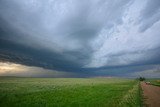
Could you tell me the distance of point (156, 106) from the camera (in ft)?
74.3

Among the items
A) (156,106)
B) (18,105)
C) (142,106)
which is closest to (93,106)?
(142,106)

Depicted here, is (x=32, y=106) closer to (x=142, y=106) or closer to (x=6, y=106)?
(x=6, y=106)

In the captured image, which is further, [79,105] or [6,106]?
[79,105]

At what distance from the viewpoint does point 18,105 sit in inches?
943

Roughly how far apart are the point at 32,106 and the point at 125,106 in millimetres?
11735

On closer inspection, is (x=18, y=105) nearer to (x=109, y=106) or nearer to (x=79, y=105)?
(x=79, y=105)

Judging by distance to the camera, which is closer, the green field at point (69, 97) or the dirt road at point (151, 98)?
the dirt road at point (151, 98)

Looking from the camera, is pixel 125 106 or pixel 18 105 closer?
pixel 125 106

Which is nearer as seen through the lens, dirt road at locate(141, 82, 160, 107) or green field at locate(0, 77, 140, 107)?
dirt road at locate(141, 82, 160, 107)

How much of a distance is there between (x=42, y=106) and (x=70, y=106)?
3637 mm

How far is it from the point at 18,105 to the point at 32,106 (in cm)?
205

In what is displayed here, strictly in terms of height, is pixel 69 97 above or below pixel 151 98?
above

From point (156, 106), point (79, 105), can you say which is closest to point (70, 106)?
point (79, 105)

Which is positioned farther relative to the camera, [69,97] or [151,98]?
[69,97]
